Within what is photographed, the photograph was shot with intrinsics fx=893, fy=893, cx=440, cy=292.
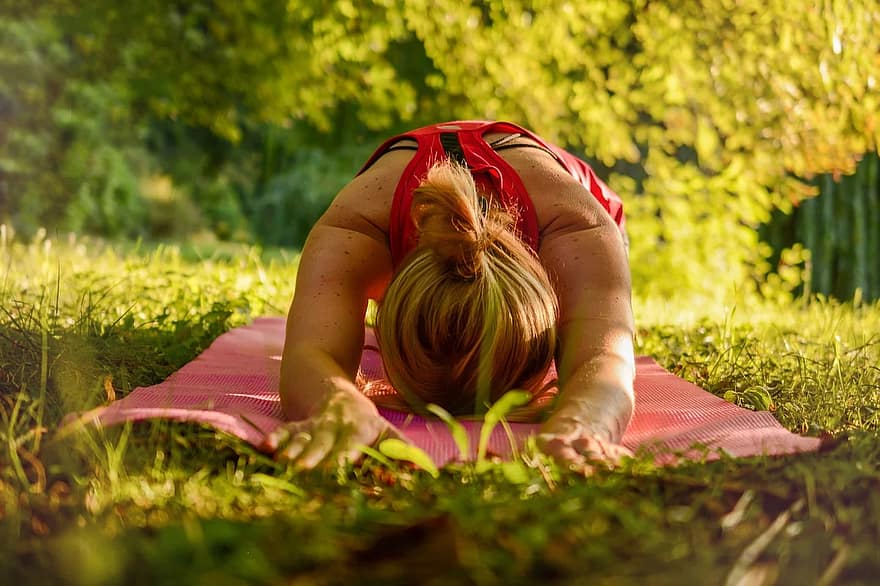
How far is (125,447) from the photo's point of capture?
5.35 feet

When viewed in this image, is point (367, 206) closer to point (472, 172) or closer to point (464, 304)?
point (472, 172)

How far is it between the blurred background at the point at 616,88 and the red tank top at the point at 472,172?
2.39 meters

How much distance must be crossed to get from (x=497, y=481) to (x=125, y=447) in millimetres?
685

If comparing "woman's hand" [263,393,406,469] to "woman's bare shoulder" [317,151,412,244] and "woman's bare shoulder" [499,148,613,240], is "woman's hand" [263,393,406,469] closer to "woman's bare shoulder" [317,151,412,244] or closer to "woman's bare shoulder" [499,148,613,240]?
"woman's bare shoulder" [317,151,412,244]

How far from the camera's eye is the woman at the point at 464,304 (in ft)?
6.12

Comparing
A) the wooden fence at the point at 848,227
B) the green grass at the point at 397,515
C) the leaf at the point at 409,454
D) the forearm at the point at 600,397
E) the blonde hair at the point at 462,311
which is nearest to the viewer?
the green grass at the point at 397,515

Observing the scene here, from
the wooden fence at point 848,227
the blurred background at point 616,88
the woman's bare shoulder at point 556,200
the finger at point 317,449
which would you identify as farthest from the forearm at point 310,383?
the wooden fence at point 848,227

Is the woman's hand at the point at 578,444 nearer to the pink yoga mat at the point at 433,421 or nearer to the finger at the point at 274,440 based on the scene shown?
the pink yoga mat at the point at 433,421

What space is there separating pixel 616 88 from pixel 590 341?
5635 millimetres

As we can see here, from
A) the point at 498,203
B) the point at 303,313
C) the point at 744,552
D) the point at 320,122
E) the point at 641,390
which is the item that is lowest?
the point at 641,390

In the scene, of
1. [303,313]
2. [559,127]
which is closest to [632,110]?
[559,127]

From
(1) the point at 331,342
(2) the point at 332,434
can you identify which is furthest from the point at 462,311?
(2) the point at 332,434

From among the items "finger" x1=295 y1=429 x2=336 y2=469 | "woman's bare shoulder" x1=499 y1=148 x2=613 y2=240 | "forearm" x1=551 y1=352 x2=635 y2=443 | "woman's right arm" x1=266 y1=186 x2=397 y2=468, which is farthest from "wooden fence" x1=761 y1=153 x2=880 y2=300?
"finger" x1=295 y1=429 x2=336 y2=469

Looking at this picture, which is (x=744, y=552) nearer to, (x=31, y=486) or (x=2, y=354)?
(x=31, y=486)
